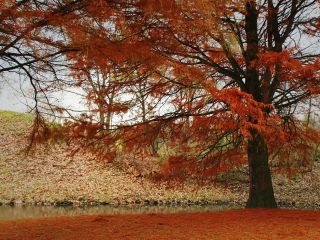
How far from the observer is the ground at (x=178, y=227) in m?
7.54

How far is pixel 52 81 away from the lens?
761 centimetres

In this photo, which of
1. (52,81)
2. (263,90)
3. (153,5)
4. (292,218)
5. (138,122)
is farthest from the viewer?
(263,90)

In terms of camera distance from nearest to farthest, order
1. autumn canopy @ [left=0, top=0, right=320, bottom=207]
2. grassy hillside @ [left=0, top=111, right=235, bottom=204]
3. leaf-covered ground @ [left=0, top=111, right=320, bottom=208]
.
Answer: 1. autumn canopy @ [left=0, top=0, right=320, bottom=207]
2. grassy hillside @ [left=0, top=111, right=235, bottom=204]
3. leaf-covered ground @ [left=0, top=111, right=320, bottom=208]

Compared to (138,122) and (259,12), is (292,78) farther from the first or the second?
(138,122)

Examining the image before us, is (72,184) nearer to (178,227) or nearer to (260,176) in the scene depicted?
(260,176)

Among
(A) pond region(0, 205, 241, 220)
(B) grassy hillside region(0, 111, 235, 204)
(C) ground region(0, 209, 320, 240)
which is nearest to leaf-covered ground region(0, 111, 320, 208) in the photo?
(B) grassy hillside region(0, 111, 235, 204)

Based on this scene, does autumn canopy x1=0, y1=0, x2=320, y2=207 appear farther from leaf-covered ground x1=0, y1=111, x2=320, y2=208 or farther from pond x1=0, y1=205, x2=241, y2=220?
leaf-covered ground x1=0, y1=111, x2=320, y2=208

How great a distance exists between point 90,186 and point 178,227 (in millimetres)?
13081

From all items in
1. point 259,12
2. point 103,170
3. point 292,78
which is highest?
point 259,12

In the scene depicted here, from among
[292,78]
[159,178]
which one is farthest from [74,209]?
[292,78]

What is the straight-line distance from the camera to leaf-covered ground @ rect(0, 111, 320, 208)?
1972 centimetres

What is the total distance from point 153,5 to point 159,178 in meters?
6.62

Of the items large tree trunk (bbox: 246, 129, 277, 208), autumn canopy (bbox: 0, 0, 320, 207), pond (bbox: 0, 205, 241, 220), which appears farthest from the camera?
pond (bbox: 0, 205, 241, 220)

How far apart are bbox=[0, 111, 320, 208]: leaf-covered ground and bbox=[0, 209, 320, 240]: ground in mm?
9088
